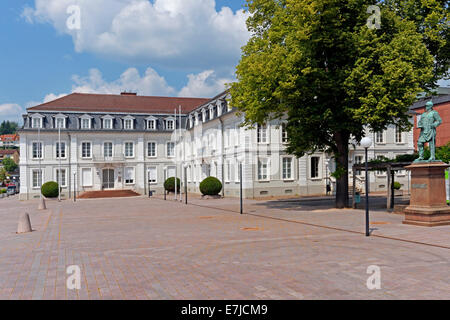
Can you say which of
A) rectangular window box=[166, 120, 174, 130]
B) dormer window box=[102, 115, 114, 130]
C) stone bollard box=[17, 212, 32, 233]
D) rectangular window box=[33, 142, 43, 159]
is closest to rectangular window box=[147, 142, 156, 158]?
rectangular window box=[166, 120, 174, 130]

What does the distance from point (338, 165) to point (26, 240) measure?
16.3m

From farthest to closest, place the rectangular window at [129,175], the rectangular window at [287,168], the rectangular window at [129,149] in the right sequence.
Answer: the rectangular window at [129,149]
the rectangular window at [129,175]
the rectangular window at [287,168]

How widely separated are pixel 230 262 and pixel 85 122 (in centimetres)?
4884

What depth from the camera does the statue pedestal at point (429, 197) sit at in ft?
51.4

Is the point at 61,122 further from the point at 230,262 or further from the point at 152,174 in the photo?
the point at 230,262

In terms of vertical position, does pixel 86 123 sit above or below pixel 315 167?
above

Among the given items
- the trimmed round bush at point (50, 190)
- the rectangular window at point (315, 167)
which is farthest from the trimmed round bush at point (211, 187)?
the trimmed round bush at point (50, 190)

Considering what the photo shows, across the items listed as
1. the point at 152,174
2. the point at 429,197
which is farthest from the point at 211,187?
the point at 429,197

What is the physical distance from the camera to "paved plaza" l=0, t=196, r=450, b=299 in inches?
281

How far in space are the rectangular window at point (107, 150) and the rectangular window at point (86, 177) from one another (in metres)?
2.75

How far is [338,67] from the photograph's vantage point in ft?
71.7

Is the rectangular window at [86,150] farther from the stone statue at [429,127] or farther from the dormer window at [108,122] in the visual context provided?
the stone statue at [429,127]

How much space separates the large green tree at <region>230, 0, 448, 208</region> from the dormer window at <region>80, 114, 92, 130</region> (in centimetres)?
3572
